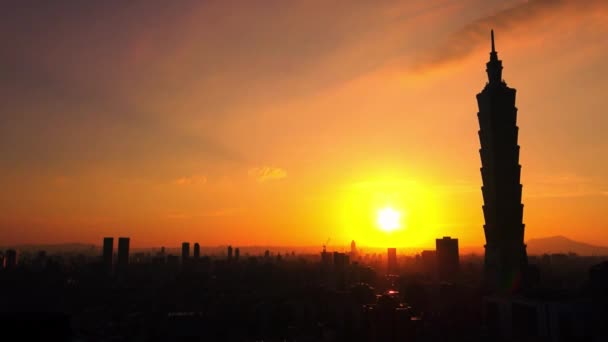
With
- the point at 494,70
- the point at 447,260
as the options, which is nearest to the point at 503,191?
→ the point at 494,70

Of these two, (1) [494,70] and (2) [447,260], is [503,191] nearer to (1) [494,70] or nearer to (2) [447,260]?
(1) [494,70]

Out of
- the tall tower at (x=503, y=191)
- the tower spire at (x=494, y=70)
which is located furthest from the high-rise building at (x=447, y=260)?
the tower spire at (x=494, y=70)

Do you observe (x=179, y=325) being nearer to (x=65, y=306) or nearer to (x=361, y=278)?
(x=65, y=306)

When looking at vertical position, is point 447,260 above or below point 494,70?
below

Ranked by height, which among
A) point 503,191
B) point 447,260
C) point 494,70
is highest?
point 494,70

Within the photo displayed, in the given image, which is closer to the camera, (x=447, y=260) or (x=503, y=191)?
(x=503, y=191)

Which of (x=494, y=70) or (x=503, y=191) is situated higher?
(x=494, y=70)

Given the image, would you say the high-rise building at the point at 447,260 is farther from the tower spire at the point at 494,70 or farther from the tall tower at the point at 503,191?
the tower spire at the point at 494,70

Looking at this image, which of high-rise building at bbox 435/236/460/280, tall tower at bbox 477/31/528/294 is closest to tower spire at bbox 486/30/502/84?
tall tower at bbox 477/31/528/294
